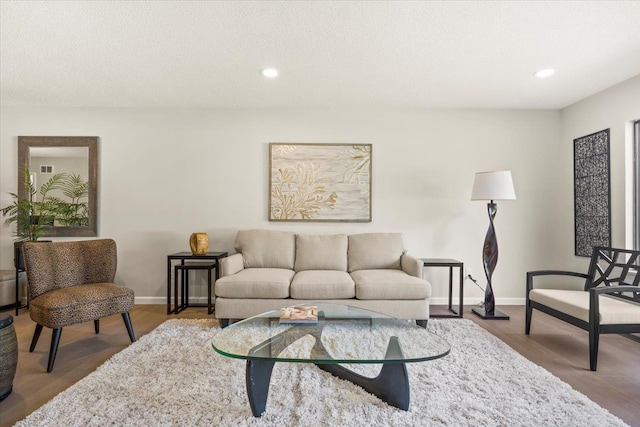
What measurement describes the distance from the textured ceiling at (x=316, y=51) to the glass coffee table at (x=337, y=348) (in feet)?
6.52

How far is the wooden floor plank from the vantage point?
1894 mm

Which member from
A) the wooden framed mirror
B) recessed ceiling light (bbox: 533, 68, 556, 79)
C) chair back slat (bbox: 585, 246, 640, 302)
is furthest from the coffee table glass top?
the wooden framed mirror

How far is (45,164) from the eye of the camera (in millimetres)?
3986

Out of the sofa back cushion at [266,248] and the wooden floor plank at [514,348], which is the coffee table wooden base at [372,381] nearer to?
the wooden floor plank at [514,348]

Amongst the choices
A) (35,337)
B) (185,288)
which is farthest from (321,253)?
(35,337)

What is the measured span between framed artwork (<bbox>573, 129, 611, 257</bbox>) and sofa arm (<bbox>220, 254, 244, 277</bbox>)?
378 centimetres

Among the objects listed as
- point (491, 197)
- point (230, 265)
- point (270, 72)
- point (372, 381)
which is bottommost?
point (372, 381)

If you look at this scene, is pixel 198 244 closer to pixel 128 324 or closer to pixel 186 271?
pixel 186 271

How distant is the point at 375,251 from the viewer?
3611mm

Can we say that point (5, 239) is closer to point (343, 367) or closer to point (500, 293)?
point (343, 367)

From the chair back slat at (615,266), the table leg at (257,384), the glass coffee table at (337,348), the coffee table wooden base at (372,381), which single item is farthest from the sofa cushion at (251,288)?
the chair back slat at (615,266)

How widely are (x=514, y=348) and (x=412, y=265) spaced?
3.50 feet

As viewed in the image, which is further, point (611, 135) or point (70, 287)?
point (611, 135)

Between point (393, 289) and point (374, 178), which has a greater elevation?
point (374, 178)
